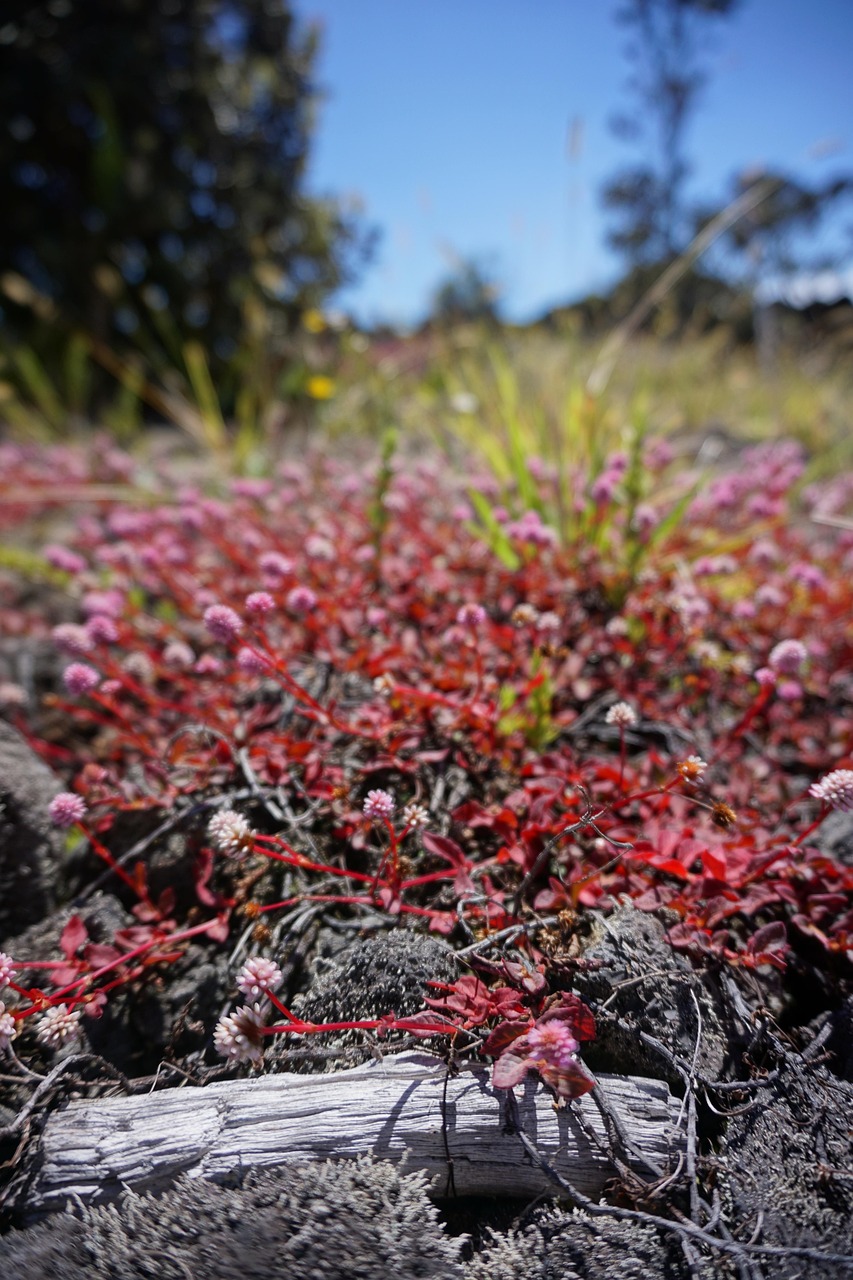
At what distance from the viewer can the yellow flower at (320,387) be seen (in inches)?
219

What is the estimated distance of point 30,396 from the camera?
669cm

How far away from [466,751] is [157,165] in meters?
7.81

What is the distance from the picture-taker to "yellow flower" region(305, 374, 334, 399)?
555 cm

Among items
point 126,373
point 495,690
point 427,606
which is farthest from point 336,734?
point 126,373

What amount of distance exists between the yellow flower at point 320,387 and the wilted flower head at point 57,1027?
194 inches

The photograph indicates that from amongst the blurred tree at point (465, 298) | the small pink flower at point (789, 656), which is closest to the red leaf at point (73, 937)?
the small pink flower at point (789, 656)

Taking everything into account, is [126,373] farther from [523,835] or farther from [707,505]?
[523,835]

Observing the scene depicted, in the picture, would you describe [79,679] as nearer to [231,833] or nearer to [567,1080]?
[231,833]

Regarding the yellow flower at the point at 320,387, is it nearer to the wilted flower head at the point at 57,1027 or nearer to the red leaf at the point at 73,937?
the red leaf at the point at 73,937

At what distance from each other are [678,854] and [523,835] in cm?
33

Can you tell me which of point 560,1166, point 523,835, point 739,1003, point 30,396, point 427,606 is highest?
point 30,396

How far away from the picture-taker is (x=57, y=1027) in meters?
1.28

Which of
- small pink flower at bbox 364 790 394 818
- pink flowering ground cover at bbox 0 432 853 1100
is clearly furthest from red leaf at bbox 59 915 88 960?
small pink flower at bbox 364 790 394 818

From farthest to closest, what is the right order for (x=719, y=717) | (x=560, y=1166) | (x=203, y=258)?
(x=203, y=258)
(x=719, y=717)
(x=560, y=1166)
